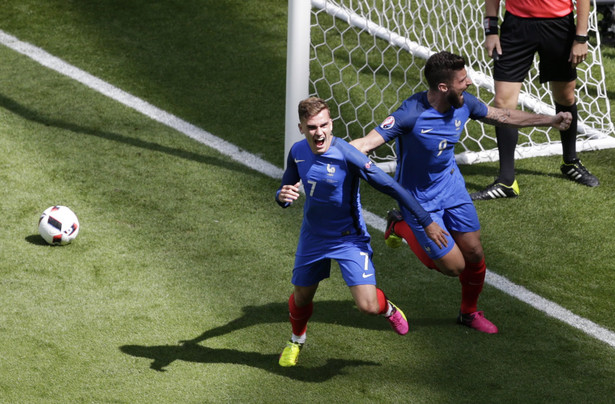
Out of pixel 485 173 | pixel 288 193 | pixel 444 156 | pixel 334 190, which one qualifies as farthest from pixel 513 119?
pixel 485 173

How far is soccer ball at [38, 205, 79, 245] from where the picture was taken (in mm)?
5855

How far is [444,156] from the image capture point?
196 inches

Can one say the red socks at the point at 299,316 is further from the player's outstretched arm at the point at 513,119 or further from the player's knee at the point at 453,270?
the player's outstretched arm at the point at 513,119

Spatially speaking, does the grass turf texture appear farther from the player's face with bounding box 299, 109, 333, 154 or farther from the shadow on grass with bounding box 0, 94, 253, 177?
the player's face with bounding box 299, 109, 333, 154

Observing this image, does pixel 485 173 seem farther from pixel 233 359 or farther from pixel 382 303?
pixel 233 359

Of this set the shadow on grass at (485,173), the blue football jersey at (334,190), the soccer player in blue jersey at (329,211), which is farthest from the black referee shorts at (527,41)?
the blue football jersey at (334,190)

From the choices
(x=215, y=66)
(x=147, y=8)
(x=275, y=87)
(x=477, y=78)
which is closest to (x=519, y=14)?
(x=477, y=78)

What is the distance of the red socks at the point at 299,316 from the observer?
15.5 feet

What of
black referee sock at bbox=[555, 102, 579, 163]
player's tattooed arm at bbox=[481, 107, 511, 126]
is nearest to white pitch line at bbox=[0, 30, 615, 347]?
player's tattooed arm at bbox=[481, 107, 511, 126]

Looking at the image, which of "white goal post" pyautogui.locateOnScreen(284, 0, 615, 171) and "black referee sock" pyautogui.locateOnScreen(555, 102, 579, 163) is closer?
"black referee sock" pyautogui.locateOnScreen(555, 102, 579, 163)

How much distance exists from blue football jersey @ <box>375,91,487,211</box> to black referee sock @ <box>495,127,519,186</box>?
5.53 feet

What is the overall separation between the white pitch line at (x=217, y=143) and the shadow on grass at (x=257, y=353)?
909 mm

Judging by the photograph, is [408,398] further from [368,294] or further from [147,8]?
[147,8]

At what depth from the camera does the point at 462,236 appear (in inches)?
197
